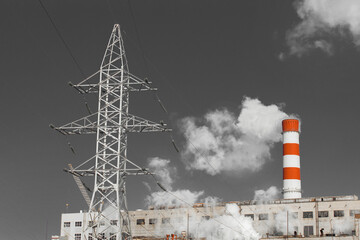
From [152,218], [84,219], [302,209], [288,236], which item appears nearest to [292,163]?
[302,209]

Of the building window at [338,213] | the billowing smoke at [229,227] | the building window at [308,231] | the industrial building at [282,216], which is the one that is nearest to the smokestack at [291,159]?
the industrial building at [282,216]

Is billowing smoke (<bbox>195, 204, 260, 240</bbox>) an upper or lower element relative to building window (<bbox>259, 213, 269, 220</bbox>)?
lower

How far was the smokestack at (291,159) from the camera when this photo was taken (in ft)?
265

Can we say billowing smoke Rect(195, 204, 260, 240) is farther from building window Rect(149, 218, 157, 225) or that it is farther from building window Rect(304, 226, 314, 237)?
building window Rect(149, 218, 157, 225)

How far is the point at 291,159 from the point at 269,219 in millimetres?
9562

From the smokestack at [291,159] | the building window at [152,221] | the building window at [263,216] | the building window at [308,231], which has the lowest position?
the building window at [308,231]

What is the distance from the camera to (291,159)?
3226 inches

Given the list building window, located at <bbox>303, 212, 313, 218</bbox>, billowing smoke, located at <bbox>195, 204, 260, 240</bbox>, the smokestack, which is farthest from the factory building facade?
the smokestack

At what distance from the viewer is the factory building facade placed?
74.9 m

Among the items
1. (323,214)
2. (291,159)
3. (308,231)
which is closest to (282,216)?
(308,231)

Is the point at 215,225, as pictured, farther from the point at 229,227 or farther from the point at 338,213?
the point at 338,213

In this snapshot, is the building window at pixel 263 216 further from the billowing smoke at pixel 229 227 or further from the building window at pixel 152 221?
the building window at pixel 152 221

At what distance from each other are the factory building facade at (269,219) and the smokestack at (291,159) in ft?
5.75

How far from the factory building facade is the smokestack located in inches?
69.0
